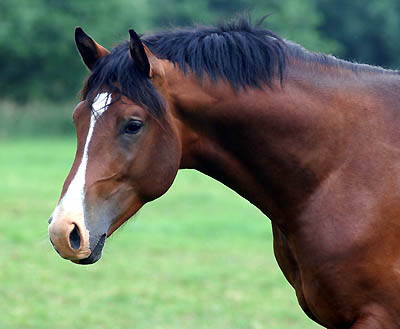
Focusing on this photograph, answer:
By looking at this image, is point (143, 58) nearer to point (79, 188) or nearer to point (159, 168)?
point (159, 168)

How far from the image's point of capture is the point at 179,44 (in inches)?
131

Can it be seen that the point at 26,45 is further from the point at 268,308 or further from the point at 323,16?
the point at 268,308

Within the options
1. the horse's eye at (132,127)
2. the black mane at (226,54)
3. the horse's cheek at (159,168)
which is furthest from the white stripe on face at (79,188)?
the black mane at (226,54)

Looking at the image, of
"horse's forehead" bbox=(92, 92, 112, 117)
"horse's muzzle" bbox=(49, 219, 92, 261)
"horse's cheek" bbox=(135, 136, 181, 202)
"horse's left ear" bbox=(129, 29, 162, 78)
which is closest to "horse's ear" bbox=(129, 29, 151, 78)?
"horse's left ear" bbox=(129, 29, 162, 78)

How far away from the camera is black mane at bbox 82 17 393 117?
10.3 feet

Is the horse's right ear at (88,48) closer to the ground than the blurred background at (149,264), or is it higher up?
higher up

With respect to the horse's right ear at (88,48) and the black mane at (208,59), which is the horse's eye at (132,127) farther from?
the horse's right ear at (88,48)

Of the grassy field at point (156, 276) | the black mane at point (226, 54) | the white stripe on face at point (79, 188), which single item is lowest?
the grassy field at point (156, 276)

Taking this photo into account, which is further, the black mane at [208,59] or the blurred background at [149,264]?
the blurred background at [149,264]

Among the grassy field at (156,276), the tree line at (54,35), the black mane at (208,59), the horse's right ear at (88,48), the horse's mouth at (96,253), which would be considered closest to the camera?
the horse's mouth at (96,253)

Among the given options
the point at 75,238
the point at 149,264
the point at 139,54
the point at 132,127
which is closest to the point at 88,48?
the point at 139,54

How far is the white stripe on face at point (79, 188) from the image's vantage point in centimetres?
294

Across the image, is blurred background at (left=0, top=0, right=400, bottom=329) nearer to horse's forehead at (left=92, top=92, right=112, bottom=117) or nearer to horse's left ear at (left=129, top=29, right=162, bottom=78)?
horse's forehead at (left=92, top=92, right=112, bottom=117)

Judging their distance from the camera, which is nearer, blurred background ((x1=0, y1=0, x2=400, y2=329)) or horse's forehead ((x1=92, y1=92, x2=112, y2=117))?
horse's forehead ((x1=92, y1=92, x2=112, y2=117))
